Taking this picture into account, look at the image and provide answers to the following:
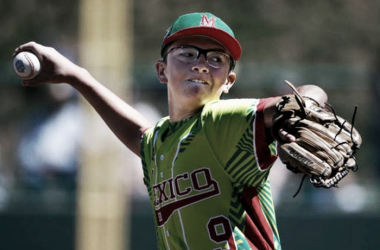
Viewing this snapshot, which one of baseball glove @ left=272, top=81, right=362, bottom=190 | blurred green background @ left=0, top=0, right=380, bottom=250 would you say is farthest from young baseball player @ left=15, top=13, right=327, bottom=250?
blurred green background @ left=0, top=0, right=380, bottom=250

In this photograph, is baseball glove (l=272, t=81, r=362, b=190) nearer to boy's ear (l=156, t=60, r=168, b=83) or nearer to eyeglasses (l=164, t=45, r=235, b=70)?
eyeglasses (l=164, t=45, r=235, b=70)

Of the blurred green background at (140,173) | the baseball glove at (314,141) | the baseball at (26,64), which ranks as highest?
the blurred green background at (140,173)

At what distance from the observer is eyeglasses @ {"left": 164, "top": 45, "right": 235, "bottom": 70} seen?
3318 mm

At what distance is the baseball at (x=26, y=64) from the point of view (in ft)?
12.4

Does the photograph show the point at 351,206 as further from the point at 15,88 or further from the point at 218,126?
the point at 218,126

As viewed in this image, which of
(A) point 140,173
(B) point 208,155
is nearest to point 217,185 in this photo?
(B) point 208,155

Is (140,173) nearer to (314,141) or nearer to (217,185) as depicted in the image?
(217,185)

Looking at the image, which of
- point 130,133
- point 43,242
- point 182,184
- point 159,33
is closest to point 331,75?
point 43,242

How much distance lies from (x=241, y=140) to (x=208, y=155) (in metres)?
0.20

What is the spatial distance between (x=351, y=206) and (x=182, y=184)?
4.67m

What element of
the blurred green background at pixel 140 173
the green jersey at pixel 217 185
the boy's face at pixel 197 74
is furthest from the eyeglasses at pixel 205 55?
the blurred green background at pixel 140 173

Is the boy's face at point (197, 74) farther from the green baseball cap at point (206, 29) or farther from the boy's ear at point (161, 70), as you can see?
the boy's ear at point (161, 70)

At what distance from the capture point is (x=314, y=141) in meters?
2.76

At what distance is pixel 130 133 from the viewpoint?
152 inches
